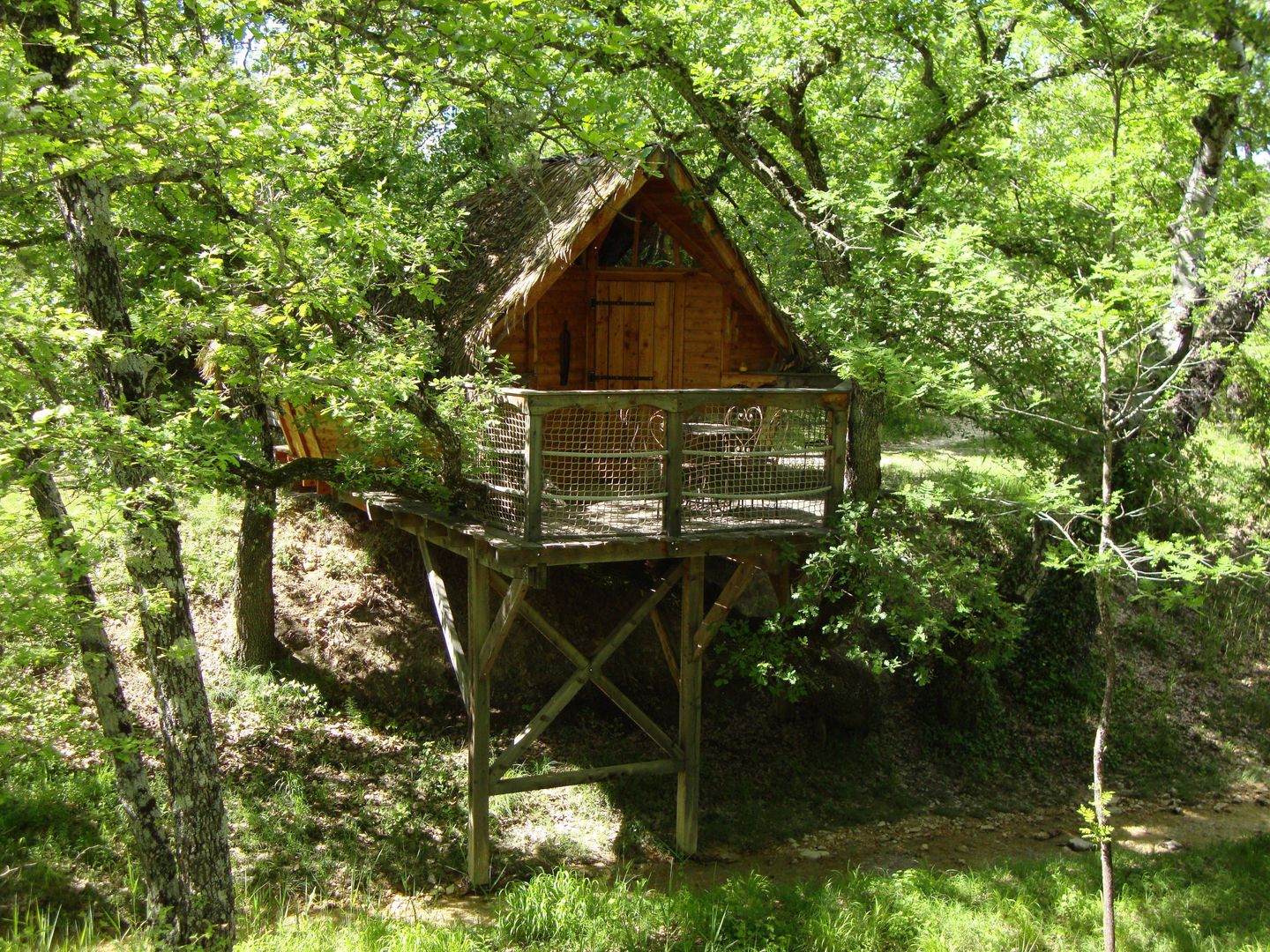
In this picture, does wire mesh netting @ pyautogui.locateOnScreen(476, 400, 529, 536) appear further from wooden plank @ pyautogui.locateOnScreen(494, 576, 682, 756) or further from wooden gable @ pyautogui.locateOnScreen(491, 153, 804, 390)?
wooden gable @ pyautogui.locateOnScreen(491, 153, 804, 390)

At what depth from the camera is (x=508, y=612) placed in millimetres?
9500

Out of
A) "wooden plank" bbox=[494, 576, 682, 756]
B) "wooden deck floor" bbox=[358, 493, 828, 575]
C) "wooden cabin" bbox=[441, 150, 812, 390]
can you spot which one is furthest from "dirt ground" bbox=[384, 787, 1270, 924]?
"wooden cabin" bbox=[441, 150, 812, 390]

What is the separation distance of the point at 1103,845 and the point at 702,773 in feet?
17.5

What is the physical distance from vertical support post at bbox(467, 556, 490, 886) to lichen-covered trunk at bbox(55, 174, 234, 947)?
253 centimetres

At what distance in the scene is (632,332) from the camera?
12.1m

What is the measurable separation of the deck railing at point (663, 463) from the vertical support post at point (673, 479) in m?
0.01

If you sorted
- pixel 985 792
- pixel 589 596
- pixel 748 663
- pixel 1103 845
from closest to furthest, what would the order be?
pixel 1103 845, pixel 748 663, pixel 985 792, pixel 589 596

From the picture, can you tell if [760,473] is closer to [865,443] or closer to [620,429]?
[620,429]

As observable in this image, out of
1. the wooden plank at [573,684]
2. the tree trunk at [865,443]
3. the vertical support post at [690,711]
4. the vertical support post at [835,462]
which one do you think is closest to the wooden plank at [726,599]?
the vertical support post at [690,711]

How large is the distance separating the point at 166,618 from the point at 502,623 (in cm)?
300

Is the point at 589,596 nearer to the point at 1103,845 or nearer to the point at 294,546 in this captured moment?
the point at 294,546

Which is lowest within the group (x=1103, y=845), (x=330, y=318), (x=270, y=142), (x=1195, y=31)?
(x=1103, y=845)

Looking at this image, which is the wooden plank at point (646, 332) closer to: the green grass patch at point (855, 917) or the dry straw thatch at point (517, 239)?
the dry straw thatch at point (517, 239)

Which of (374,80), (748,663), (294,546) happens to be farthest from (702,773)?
(374,80)
